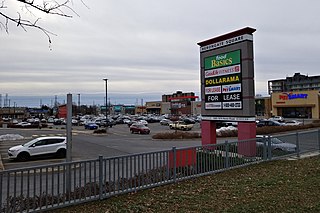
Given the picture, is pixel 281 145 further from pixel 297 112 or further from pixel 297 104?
pixel 297 112

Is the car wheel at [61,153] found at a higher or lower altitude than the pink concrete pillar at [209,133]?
lower

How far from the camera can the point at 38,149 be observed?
1895 cm

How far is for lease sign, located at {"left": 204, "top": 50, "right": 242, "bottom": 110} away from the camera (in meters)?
14.2

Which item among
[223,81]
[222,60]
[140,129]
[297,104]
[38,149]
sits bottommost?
[140,129]

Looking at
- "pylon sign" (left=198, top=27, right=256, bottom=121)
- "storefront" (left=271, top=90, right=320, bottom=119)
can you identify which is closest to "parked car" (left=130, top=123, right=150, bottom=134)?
"pylon sign" (left=198, top=27, right=256, bottom=121)

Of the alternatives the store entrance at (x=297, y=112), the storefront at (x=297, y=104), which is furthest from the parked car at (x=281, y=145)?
the store entrance at (x=297, y=112)

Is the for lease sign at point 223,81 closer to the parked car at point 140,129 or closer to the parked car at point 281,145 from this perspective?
the parked car at point 281,145

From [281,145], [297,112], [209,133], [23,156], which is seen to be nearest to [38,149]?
[23,156]

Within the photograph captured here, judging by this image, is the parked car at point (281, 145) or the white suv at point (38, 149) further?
the white suv at point (38, 149)

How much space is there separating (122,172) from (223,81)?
8.87 metres

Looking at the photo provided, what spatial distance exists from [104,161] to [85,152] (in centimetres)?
1570

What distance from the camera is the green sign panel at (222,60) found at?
46.6ft

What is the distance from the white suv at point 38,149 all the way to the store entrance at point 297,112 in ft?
209

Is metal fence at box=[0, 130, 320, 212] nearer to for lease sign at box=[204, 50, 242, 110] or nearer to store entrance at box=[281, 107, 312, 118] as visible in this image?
for lease sign at box=[204, 50, 242, 110]
